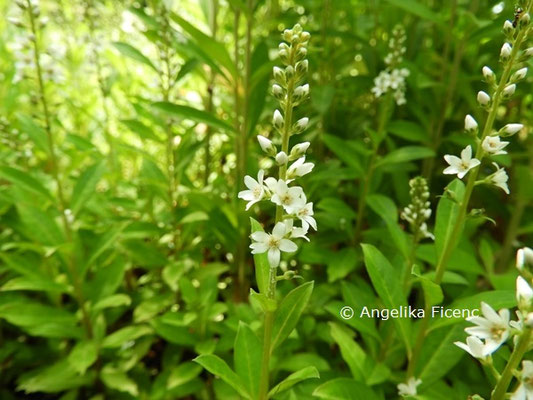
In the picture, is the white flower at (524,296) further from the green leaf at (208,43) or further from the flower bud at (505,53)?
the green leaf at (208,43)

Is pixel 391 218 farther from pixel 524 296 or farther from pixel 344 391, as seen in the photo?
pixel 524 296

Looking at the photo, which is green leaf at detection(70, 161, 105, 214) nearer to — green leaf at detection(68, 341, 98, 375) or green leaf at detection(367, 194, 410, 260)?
green leaf at detection(68, 341, 98, 375)

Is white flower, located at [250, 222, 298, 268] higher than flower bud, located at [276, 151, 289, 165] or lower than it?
lower

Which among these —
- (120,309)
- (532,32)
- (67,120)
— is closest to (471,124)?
(532,32)

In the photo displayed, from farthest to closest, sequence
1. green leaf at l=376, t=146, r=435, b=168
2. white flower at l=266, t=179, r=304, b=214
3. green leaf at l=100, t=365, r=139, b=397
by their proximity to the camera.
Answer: green leaf at l=376, t=146, r=435, b=168
green leaf at l=100, t=365, r=139, b=397
white flower at l=266, t=179, r=304, b=214

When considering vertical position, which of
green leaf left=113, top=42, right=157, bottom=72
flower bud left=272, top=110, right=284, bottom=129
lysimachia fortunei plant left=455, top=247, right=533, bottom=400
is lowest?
lysimachia fortunei plant left=455, top=247, right=533, bottom=400

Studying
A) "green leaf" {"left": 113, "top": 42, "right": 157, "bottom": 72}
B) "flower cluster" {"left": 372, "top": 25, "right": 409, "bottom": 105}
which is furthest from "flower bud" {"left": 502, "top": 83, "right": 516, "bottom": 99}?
"green leaf" {"left": 113, "top": 42, "right": 157, "bottom": 72}

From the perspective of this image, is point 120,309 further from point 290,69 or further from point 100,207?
point 290,69

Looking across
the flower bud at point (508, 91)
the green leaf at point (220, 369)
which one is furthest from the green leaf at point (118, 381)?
the flower bud at point (508, 91)
